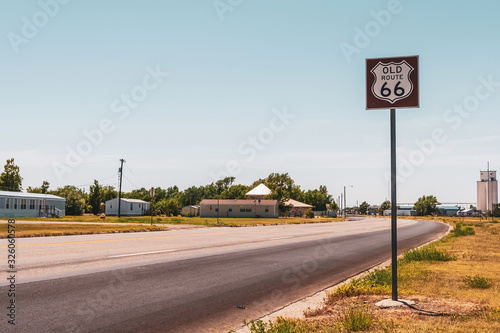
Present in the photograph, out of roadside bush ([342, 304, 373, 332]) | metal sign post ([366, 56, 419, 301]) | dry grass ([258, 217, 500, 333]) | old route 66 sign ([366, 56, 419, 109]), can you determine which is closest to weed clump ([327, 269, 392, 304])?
dry grass ([258, 217, 500, 333])

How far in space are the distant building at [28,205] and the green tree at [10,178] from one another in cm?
2232

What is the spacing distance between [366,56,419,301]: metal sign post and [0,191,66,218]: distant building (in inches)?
2374

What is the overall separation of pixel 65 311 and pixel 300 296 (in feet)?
14.4

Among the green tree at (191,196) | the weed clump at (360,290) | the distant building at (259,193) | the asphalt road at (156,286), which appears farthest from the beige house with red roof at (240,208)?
the weed clump at (360,290)

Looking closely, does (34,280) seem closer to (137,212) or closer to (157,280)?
(157,280)

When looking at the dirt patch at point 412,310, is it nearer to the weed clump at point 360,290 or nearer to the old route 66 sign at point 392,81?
the weed clump at point 360,290

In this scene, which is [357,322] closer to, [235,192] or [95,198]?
[95,198]

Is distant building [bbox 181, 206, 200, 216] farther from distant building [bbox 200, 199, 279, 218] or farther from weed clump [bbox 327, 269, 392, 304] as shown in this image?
weed clump [bbox 327, 269, 392, 304]

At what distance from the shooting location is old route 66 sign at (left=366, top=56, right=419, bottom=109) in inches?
279

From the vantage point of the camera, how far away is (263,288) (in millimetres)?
9375

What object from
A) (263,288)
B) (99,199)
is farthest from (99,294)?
(99,199)

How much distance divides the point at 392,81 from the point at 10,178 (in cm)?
9561

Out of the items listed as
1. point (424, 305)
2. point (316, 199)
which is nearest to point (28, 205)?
point (424, 305)

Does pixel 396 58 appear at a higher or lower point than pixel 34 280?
higher
